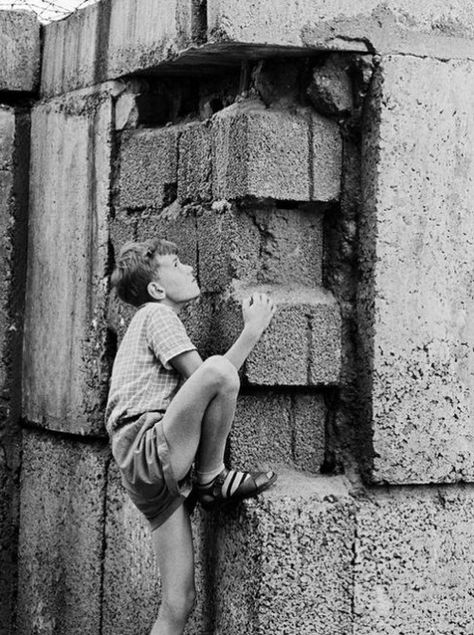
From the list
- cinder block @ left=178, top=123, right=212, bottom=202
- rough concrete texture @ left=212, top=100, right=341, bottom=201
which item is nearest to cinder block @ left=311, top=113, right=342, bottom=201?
rough concrete texture @ left=212, top=100, right=341, bottom=201

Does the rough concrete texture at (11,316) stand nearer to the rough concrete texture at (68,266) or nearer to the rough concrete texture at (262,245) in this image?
the rough concrete texture at (68,266)

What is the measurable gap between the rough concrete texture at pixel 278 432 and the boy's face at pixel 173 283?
0.41 metres

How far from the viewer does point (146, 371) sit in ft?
17.5

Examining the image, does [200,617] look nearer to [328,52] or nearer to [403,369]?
[403,369]

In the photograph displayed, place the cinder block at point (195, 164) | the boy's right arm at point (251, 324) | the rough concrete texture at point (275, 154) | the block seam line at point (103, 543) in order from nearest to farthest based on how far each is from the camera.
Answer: the boy's right arm at point (251, 324), the rough concrete texture at point (275, 154), the cinder block at point (195, 164), the block seam line at point (103, 543)

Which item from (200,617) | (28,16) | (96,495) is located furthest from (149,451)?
(28,16)

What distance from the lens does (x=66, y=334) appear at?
21.9ft

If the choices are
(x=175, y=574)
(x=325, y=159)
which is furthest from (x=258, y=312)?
(x=175, y=574)

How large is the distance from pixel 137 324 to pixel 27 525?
1.99 m

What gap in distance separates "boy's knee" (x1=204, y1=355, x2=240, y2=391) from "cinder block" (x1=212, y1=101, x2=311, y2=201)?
2.15ft

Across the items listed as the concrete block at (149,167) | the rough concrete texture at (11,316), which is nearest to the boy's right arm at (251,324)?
the concrete block at (149,167)

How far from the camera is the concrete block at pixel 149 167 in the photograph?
5965 mm

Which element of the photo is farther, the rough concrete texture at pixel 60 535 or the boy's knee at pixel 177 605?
the rough concrete texture at pixel 60 535

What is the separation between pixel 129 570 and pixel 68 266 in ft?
4.47
